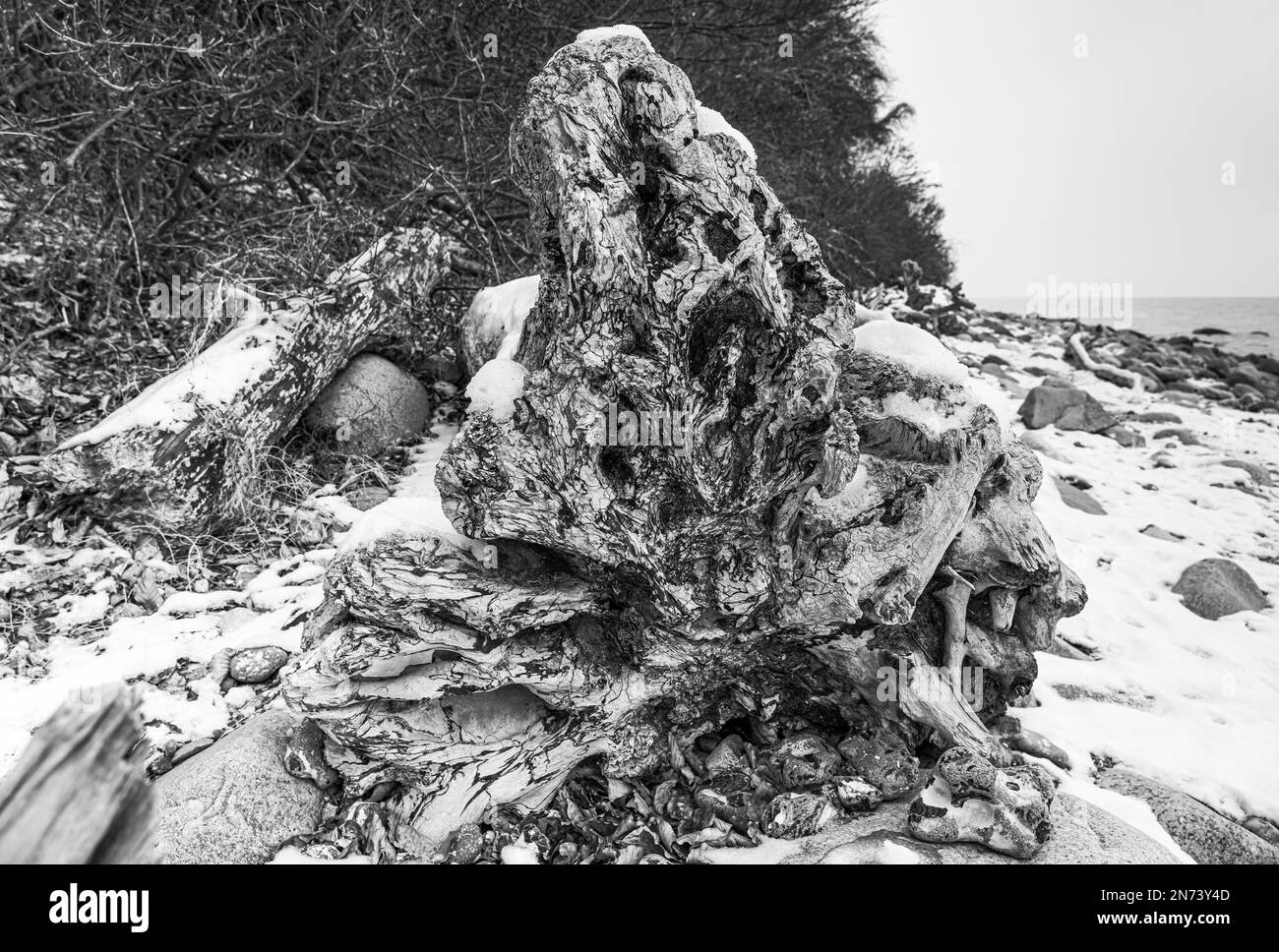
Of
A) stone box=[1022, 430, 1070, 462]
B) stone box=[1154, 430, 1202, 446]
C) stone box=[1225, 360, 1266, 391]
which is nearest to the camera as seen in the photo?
stone box=[1022, 430, 1070, 462]

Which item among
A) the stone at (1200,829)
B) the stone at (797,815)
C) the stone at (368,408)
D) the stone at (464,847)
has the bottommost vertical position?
the stone at (1200,829)

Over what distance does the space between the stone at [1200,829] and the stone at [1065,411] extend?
547cm

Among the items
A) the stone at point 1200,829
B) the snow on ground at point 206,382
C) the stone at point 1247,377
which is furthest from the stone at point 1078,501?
the stone at point 1247,377

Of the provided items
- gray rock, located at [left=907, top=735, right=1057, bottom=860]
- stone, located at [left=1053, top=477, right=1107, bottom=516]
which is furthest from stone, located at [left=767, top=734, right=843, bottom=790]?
stone, located at [left=1053, top=477, right=1107, bottom=516]

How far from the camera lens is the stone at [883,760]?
2.96 m

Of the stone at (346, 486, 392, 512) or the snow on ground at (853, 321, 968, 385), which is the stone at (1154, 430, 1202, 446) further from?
the stone at (346, 486, 392, 512)

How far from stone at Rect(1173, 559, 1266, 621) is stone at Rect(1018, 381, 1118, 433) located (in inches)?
128

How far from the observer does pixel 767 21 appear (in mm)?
9164

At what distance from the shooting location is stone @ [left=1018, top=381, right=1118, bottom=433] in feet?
25.9

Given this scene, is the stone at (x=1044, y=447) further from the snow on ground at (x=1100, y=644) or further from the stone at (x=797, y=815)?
the stone at (x=797, y=815)

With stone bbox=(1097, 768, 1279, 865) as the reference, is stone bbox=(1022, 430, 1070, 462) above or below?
above

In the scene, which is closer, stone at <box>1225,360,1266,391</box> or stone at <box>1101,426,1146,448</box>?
stone at <box>1101,426,1146,448</box>

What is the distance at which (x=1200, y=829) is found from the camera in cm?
297

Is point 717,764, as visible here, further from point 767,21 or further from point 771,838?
point 767,21
